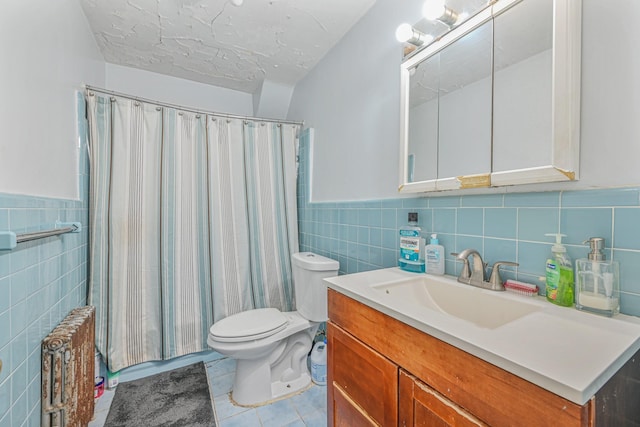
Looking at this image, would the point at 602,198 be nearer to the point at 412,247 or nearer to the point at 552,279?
the point at 552,279

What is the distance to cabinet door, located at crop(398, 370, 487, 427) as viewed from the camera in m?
0.57

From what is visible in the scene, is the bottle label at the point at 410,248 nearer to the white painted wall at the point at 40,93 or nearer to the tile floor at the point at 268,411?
the tile floor at the point at 268,411

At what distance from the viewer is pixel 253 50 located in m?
1.83

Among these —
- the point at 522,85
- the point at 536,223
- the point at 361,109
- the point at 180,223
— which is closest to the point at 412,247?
the point at 536,223

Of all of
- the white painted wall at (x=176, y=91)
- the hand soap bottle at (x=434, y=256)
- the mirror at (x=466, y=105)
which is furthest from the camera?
the white painted wall at (x=176, y=91)

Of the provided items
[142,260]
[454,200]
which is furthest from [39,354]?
[454,200]

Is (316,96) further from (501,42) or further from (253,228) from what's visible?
(501,42)

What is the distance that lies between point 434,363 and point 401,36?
1.23m

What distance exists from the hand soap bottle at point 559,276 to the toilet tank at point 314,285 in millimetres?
1025

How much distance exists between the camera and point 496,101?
35.6 inches

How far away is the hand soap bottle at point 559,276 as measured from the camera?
2.35 feet

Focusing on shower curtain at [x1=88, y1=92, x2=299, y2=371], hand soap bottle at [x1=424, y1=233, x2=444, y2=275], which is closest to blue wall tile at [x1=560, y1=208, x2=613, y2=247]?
hand soap bottle at [x1=424, y1=233, x2=444, y2=275]

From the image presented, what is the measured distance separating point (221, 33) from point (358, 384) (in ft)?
6.56

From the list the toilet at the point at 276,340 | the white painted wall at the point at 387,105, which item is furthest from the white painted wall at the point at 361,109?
the toilet at the point at 276,340
